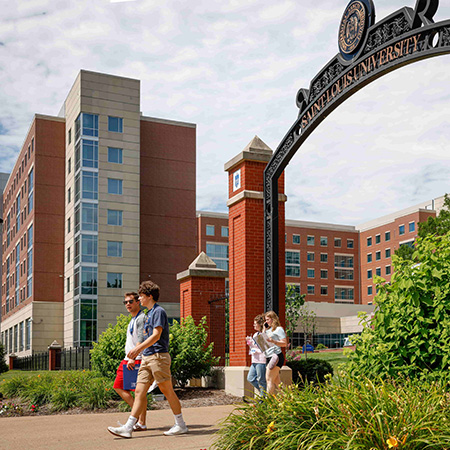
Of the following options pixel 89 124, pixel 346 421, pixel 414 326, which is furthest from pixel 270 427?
pixel 89 124

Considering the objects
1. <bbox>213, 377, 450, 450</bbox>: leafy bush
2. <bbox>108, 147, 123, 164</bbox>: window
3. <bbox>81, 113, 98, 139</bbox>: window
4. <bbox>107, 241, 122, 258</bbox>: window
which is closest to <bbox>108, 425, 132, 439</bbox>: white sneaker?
<bbox>213, 377, 450, 450</bbox>: leafy bush

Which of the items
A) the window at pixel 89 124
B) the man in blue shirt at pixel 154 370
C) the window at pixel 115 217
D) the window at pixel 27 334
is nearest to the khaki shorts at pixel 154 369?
the man in blue shirt at pixel 154 370

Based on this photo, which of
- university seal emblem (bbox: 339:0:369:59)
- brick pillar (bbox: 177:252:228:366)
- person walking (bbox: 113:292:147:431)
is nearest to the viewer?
person walking (bbox: 113:292:147:431)

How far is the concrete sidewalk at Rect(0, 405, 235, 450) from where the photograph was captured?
7.98 meters

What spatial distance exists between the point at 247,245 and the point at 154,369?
5.37m

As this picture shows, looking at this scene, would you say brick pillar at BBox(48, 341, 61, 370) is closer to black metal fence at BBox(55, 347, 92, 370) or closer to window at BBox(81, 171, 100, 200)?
black metal fence at BBox(55, 347, 92, 370)

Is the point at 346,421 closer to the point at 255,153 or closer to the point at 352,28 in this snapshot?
the point at 352,28

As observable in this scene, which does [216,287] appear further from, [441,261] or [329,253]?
[329,253]

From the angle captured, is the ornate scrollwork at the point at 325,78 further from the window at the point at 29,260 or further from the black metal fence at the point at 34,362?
the window at the point at 29,260

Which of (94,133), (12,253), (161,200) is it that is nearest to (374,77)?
(94,133)

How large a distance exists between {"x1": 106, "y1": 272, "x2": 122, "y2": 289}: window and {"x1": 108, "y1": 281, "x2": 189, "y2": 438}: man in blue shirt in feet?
143

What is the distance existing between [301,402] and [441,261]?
2.47 meters

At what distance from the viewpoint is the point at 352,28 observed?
11289 millimetres

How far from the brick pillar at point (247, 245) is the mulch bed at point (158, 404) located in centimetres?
82
